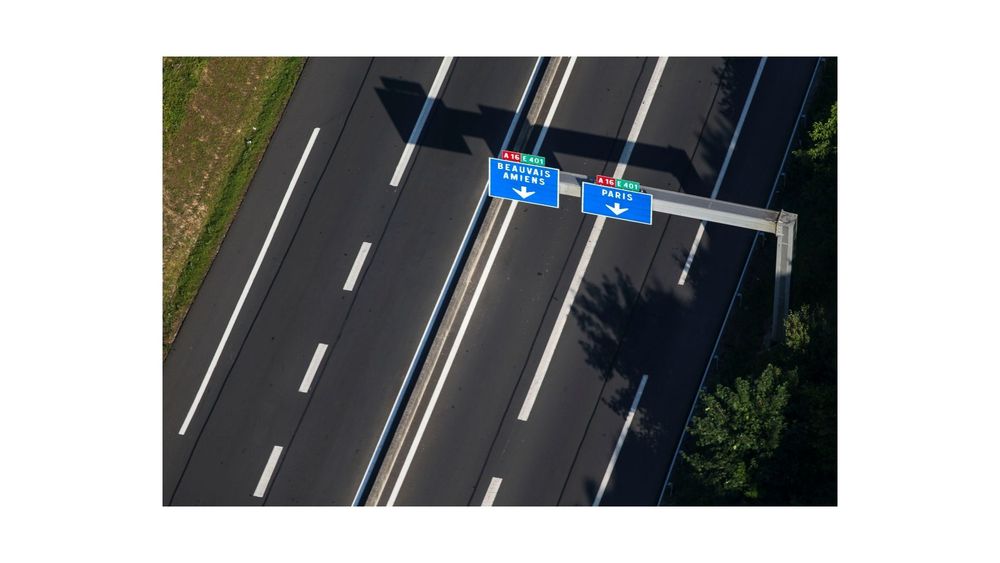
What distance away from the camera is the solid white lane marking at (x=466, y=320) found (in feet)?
141

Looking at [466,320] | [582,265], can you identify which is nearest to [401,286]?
[466,320]

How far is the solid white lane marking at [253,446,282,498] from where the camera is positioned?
42969mm

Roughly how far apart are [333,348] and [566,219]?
13089mm

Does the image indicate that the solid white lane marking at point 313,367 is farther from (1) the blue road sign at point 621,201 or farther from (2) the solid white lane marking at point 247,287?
(1) the blue road sign at point 621,201

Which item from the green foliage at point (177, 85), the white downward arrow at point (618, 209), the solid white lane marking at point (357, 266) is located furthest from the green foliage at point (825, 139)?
the green foliage at point (177, 85)

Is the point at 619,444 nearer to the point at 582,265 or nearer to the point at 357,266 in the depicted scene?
the point at 582,265

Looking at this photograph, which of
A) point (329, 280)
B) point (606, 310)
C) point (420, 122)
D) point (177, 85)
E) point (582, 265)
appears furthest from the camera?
point (177, 85)

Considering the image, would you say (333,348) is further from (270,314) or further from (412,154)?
(412,154)

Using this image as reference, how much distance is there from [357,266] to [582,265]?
11.1m

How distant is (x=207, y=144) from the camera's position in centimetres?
4647

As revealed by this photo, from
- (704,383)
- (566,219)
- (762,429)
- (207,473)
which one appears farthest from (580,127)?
(207,473)

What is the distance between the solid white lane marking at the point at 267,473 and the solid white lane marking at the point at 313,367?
307 centimetres

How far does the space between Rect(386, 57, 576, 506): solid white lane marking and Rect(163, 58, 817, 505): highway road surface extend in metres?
0.11

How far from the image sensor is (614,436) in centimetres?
4331
